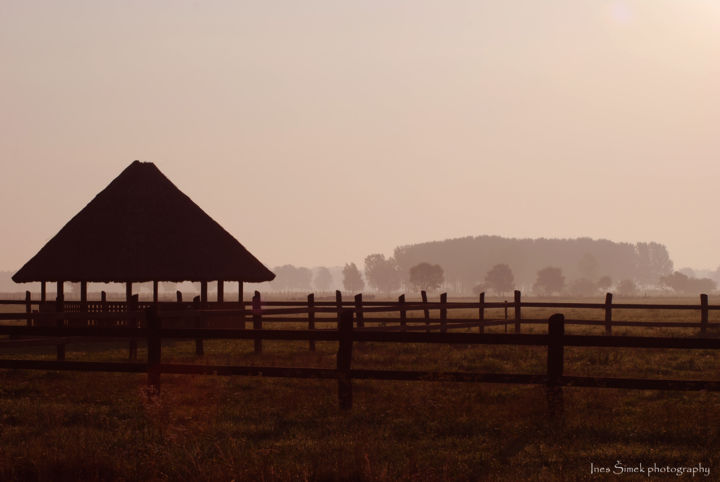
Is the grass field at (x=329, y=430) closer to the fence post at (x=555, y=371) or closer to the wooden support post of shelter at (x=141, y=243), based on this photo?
the fence post at (x=555, y=371)

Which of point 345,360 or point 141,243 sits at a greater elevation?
point 141,243

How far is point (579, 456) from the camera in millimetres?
9289

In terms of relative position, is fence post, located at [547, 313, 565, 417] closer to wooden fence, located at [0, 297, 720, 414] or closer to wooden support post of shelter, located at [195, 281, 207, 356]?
wooden fence, located at [0, 297, 720, 414]

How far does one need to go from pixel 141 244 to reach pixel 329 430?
21743mm

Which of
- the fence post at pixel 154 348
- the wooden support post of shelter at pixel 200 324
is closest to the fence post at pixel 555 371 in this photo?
the fence post at pixel 154 348

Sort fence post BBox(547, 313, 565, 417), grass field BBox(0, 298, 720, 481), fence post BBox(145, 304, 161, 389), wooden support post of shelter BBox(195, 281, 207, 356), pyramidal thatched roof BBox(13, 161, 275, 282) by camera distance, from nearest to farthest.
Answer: grass field BBox(0, 298, 720, 481) → fence post BBox(547, 313, 565, 417) → fence post BBox(145, 304, 161, 389) → wooden support post of shelter BBox(195, 281, 207, 356) → pyramidal thatched roof BBox(13, 161, 275, 282)

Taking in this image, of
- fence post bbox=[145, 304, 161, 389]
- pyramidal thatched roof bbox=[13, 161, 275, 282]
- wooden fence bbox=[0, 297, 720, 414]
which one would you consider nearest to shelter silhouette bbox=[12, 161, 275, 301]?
pyramidal thatched roof bbox=[13, 161, 275, 282]

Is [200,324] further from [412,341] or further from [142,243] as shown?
[412,341]

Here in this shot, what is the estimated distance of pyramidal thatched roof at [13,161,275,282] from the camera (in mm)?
30453

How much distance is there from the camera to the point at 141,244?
31.0 m

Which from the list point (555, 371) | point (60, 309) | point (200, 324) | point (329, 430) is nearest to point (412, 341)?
point (329, 430)

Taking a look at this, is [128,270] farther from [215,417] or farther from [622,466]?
[622,466]

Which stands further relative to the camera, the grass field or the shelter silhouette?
the shelter silhouette

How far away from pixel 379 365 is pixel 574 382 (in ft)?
26.7
